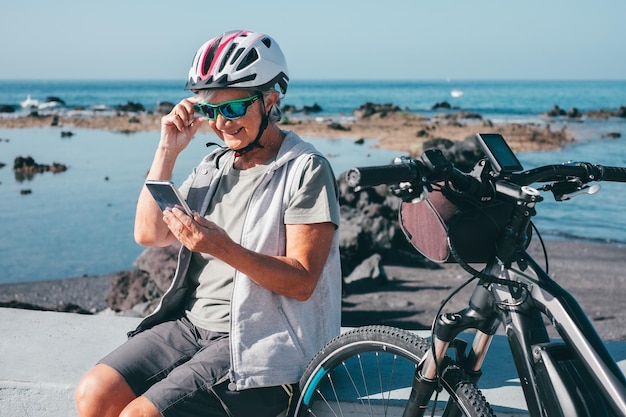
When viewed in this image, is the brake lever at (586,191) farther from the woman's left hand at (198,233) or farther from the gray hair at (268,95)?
the gray hair at (268,95)

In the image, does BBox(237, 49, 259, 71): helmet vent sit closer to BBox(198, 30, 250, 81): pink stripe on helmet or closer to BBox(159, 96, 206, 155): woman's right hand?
BBox(198, 30, 250, 81): pink stripe on helmet

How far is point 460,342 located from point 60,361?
2.04 m

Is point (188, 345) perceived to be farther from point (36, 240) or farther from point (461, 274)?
point (36, 240)

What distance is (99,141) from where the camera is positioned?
26891 mm

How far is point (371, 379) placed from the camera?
3.15 m

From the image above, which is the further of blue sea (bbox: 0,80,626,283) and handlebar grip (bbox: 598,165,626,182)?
blue sea (bbox: 0,80,626,283)

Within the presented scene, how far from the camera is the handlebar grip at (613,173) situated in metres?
2.21

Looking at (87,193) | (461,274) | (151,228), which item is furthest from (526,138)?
(151,228)

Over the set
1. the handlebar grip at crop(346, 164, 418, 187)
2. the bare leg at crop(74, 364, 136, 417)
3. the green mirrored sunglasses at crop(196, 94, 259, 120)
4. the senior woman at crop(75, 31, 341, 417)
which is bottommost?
the bare leg at crop(74, 364, 136, 417)

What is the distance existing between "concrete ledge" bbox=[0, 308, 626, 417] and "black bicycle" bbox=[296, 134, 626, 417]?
893 millimetres

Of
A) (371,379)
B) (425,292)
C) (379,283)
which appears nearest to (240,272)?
(371,379)

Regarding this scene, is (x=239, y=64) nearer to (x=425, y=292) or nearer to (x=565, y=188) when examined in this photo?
(x=565, y=188)

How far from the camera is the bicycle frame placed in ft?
6.23

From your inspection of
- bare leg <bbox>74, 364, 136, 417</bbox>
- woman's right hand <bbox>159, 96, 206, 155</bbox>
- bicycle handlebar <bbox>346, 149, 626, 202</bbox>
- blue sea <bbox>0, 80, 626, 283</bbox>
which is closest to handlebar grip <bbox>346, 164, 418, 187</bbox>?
bicycle handlebar <bbox>346, 149, 626, 202</bbox>
